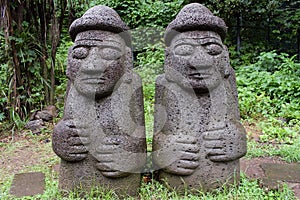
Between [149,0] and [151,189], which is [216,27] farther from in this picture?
[149,0]

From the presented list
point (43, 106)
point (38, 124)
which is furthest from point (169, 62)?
point (43, 106)

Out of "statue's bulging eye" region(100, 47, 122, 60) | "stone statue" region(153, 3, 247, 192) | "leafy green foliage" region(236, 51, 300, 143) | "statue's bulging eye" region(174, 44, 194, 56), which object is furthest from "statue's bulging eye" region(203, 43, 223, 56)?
"leafy green foliage" region(236, 51, 300, 143)

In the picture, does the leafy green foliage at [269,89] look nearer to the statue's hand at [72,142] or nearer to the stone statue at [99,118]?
the stone statue at [99,118]

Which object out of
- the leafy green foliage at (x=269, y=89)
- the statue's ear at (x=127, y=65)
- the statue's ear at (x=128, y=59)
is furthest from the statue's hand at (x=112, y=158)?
the leafy green foliage at (x=269, y=89)

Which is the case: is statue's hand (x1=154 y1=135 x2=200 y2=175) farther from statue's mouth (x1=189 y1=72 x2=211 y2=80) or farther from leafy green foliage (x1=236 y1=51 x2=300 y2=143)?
leafy green foliage (x1=236 y1=51 x2=300 y2=143)

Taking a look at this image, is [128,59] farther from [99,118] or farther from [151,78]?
[151,78]

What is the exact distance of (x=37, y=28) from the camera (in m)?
5.34

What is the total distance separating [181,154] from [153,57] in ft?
17.2

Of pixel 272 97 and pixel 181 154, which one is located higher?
pixel 272 97

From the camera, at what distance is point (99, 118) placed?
2484mm

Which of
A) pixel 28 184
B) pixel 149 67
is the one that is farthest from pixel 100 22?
pixel 149 67

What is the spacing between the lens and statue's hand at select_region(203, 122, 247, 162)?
2463 millimetres

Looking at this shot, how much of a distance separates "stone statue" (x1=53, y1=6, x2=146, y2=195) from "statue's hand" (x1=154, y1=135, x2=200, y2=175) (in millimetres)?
214

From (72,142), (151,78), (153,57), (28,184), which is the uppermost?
(153,57)
